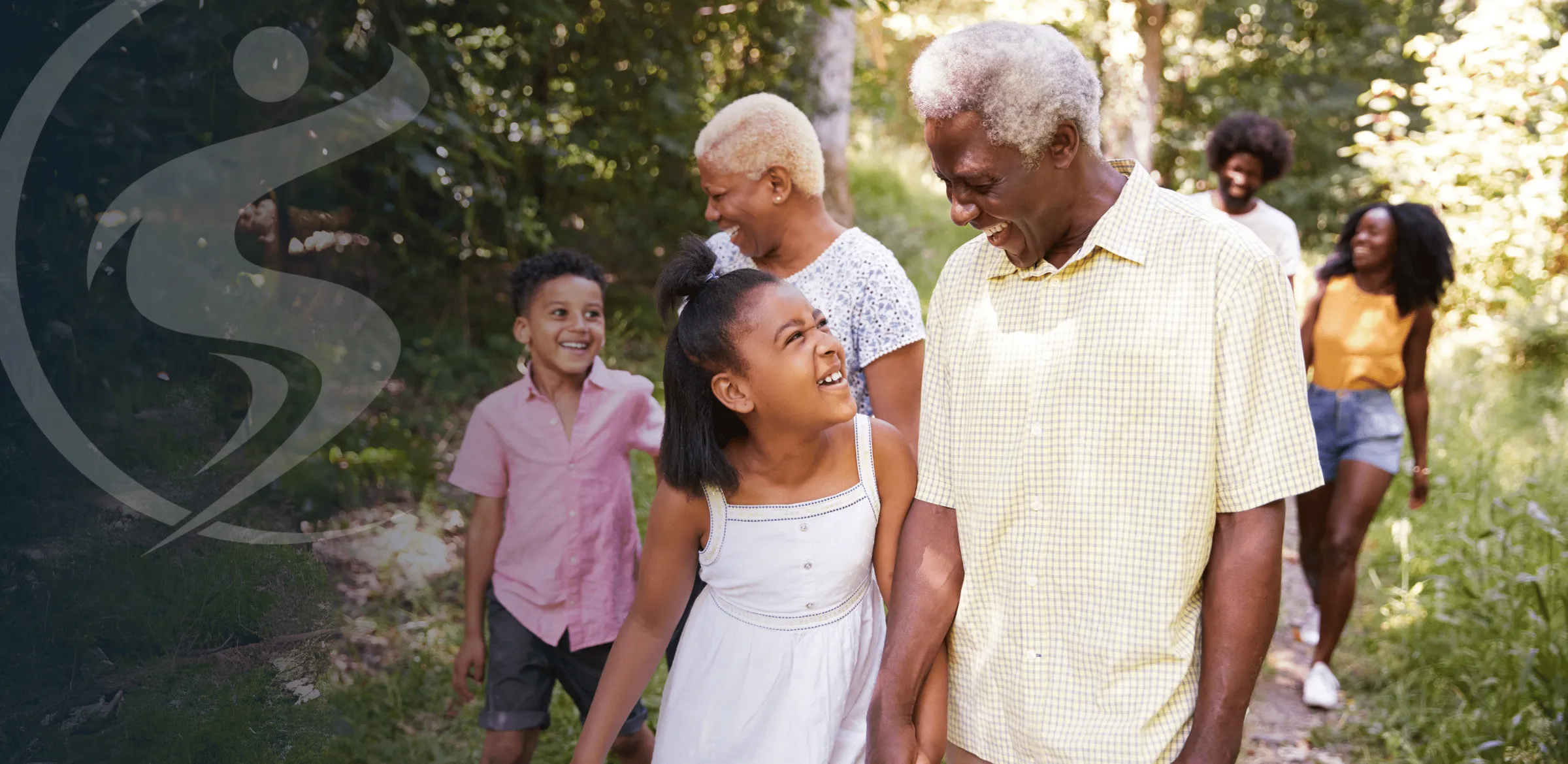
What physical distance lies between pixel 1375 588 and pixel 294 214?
17.3ft

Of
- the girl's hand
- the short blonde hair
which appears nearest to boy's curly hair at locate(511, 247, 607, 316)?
the short blonde hair

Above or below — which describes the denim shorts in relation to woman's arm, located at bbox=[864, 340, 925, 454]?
below

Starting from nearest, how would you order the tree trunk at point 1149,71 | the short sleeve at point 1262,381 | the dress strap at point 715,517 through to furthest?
the short sleeve at point 1262,381
the dress strap at point 715,517
the tree trunk at point 1149,71

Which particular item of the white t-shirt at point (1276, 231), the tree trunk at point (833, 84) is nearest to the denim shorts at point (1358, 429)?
the white t-shirt at point (1276, 231)

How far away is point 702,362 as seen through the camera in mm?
2320

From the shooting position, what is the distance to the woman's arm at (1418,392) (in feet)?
15.5

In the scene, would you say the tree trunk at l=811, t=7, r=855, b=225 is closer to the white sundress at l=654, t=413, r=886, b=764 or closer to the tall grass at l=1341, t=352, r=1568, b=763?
the tall grass at l=1341, t=352, r=1568, b=763

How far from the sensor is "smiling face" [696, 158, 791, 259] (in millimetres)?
2803

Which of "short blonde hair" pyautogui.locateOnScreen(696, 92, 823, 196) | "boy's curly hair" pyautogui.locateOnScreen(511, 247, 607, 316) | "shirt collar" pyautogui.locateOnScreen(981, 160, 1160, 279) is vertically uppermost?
"short blonde hair" pyautogui.locateOnScreen(696, 92, 823, 196)

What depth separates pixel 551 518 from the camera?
302 centimetres

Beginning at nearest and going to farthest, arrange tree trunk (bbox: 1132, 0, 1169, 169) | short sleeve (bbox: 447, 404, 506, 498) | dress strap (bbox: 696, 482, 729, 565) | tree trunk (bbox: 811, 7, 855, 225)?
1. dress strap (bbox: 696, 482, 729, 565)
2. short sleeve (bbox: 447, 404, 506, 498)
3. tree trunk (bbox: 811, 7, 855, 225)
4. tree trunk (bbox: 1132, 0, 1169, 169)

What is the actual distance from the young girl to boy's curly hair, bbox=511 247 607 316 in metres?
0.86

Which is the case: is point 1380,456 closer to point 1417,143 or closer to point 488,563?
point 488,563

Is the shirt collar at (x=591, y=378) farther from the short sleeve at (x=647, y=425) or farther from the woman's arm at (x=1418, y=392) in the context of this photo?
the woman's arm at (x=1418, y=392)
